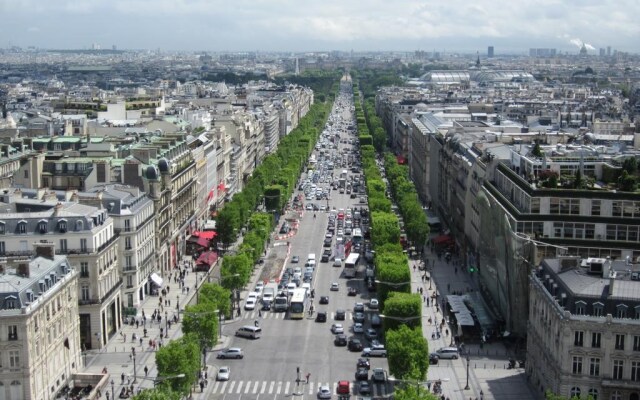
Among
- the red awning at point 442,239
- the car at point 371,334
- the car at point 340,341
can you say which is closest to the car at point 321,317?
the car at point 371,334

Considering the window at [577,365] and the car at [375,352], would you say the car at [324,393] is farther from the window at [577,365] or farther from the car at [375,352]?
the window at [577,365]

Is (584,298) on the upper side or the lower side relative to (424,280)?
upper

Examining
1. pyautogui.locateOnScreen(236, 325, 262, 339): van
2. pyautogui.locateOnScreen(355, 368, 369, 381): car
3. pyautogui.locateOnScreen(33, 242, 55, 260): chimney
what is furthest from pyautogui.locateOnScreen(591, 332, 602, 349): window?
pyautogui.locateOnScreen(33, 242, 55, 260): chimney

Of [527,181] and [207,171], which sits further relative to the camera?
[207,171]

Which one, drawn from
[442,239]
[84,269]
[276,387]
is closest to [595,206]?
[276,387]

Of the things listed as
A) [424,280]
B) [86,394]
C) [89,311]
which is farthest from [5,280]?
[424,280]

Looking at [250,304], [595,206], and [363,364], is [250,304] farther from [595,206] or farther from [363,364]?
[595,206]

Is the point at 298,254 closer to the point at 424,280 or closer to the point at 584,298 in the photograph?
the point at 424,280
